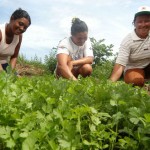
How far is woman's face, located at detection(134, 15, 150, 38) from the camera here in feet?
16.9

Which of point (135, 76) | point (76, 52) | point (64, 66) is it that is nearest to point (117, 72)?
point (135, 76)

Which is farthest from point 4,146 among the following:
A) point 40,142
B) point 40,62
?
point 40,62

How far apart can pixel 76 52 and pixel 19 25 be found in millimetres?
1042

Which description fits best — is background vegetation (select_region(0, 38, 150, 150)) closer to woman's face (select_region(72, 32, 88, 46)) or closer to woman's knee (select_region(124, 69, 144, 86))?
woman's knee (select_region(124, 69, 144, 86))

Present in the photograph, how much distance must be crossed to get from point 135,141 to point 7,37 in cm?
424

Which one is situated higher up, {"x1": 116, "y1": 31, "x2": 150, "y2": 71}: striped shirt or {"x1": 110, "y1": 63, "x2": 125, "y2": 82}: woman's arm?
{"x1": 116, "y1": 31, "x2": 150, "y2": 71}: striped shirt

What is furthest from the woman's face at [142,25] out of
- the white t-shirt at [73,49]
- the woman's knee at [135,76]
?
the white t-shirt at [73,49]

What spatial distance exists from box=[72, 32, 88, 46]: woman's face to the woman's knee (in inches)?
34.3

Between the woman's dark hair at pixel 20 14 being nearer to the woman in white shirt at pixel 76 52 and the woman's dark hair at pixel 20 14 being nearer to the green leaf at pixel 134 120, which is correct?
the woman in white shirt at pixel 76 52

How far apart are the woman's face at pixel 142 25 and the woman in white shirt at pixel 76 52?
920mm

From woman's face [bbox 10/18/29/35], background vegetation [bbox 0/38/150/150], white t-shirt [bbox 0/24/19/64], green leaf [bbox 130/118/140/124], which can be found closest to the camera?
background vegetation [bbox 0/38/150/150]

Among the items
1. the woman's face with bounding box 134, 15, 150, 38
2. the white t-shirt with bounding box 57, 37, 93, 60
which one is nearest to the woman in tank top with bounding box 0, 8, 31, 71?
the white t-shirt with bounding box 57, 37, 93, 60

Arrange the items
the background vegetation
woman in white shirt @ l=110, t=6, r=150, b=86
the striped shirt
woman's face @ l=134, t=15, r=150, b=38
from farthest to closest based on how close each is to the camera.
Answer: the striped shirt < woman in white shirt @ l=110, t=6, r=150, b=86 < woman's face @ l=134, t=15, r=150, b=38 < the background vegetation

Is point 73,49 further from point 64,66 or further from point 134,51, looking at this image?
point 134,51
